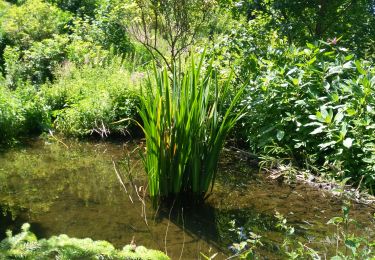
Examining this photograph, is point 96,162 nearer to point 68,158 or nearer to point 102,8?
point 68,158

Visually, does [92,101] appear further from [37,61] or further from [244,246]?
[244,246]

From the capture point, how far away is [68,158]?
5.36 metres

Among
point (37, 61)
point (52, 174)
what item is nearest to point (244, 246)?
point (52, 174)

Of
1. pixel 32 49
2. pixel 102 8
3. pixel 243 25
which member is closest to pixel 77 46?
pixel 32 49

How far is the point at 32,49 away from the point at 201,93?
18.4 ft

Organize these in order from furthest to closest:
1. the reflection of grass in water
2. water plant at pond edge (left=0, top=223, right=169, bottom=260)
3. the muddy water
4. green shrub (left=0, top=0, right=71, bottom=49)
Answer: green shrub (left=0, top=0, right=71, bottom=49)
the reflection of grass in water
the muddy water
water plant at pond edge (left=0, top=223, right=169, bottom=260)

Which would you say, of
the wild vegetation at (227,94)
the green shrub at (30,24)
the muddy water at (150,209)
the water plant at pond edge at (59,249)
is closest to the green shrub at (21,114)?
the wild vegetation at (227,94)

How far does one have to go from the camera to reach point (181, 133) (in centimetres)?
361

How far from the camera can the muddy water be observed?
337 cm

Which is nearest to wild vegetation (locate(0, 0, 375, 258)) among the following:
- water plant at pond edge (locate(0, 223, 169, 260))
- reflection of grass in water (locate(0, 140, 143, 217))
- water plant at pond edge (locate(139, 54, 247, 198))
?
water plant at pond edge (locate(139, 54, 247, 198))

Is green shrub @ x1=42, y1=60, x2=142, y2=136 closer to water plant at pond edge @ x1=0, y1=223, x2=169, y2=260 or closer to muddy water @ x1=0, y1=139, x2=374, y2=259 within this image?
muddy water @ x1=0, y1=139, x2=374, y2=259

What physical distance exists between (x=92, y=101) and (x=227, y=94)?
78.5 inches

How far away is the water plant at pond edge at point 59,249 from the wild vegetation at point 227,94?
165cm

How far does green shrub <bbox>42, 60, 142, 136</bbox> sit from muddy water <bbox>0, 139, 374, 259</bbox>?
0.95m
